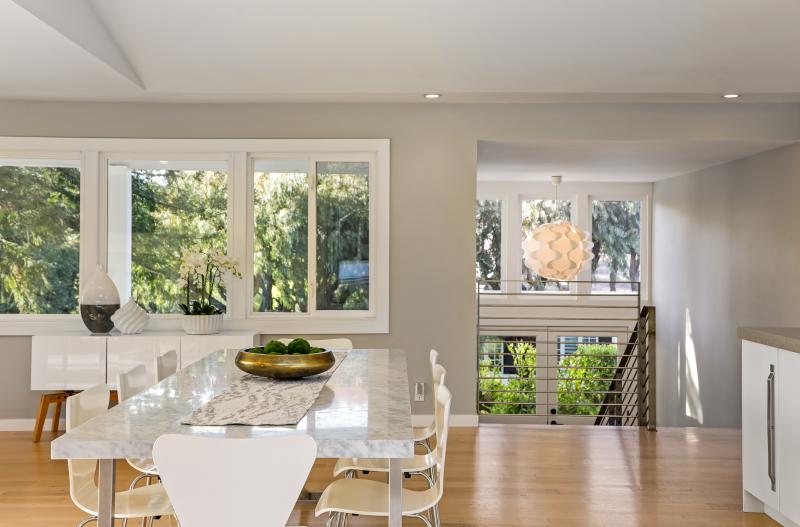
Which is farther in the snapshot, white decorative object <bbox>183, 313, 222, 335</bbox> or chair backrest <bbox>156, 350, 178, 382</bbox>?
white decorative object <bbox>183, 313, 222, 335</bbox>

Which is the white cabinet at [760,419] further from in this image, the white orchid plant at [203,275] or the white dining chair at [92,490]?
the white orchid plant at [203,275]

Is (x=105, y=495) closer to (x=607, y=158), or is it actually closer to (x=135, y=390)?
(x=135, y=390)

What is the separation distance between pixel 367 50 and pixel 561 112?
5.77 ft

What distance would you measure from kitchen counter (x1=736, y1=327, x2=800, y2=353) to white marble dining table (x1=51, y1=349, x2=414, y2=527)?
5.73 ft

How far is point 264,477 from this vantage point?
1943 mm

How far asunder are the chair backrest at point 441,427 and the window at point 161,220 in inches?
133

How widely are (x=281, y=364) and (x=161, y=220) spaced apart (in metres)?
3.27

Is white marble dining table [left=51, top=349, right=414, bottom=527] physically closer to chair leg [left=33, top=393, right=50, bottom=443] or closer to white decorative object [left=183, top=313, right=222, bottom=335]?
white decorative object [left=183, top=313, right=222, bottom=335]

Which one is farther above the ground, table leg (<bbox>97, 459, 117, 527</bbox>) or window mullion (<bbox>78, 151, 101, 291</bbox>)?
window mullion (<bbox>78, 151, 101, 291</bbox>)

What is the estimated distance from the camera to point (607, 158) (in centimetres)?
690

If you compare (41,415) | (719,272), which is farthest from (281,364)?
(719,272)

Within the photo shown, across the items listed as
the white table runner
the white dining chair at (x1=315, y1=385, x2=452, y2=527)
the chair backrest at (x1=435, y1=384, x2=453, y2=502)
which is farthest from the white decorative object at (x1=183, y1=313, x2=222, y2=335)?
the chair backrest at (x1=435, y1=384, x2=453, y2=502)

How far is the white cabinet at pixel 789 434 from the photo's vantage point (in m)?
3.28

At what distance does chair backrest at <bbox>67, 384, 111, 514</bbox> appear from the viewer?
8.05ft
